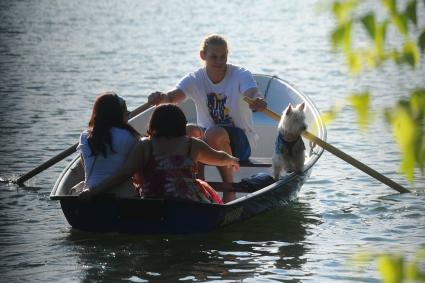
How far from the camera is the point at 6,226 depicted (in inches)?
355

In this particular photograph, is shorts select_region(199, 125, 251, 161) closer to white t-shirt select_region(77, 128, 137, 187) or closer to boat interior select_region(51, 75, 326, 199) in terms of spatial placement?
boat interior select_region(51, 75, 326, 199)

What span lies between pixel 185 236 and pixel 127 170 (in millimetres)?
1055

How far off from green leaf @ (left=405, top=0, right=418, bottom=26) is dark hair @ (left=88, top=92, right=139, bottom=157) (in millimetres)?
4826

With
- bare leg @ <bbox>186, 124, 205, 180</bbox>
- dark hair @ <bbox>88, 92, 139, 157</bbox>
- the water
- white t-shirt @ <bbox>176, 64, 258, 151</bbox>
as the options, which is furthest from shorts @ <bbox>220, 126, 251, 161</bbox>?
dark hair @ <bbox>88, 92, 139, 157</bbox>

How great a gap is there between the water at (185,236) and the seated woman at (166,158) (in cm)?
61

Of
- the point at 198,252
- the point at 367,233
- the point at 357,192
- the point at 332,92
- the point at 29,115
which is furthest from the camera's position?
the point at 332,92

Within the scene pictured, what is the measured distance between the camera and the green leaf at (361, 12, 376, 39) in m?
2.82

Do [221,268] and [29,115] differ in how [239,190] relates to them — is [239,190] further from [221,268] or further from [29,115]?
[29,115]

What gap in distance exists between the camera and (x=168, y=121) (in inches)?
291

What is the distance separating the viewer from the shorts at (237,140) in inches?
356

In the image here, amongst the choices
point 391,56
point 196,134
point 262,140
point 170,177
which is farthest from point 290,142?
point 391,56

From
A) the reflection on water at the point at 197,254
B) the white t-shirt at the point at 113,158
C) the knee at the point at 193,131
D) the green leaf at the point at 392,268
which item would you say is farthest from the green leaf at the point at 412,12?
the knee at the point at 193,131

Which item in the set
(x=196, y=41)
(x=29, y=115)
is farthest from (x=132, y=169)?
(x=196, y=41)

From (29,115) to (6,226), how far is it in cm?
654
